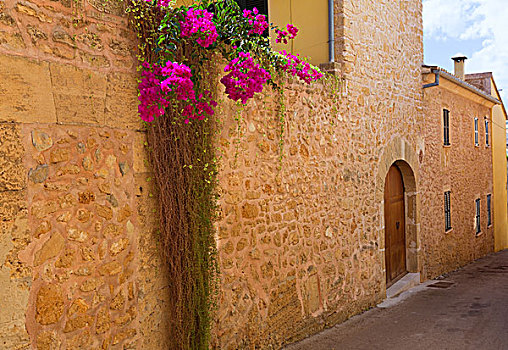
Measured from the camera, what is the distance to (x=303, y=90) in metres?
5.65

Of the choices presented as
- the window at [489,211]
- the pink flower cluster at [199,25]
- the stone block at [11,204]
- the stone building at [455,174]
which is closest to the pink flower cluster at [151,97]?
the pink flower cluster at [199,25]

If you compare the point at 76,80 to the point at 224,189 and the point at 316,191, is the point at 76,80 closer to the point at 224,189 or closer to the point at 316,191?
the point at 224,189

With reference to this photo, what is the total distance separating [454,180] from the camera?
11.9 m

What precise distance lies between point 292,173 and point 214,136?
1.49 metres

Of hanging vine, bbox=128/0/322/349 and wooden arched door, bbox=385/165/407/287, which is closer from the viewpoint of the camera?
hanging vine, bbox=128/0/322/349

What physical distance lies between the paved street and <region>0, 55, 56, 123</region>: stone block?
145 inches

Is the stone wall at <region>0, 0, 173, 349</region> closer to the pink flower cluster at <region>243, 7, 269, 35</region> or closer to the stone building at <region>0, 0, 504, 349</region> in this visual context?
the stone building at <region>0, 0, 504, 349</region>

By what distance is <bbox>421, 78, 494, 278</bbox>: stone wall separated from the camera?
1006 centimetres

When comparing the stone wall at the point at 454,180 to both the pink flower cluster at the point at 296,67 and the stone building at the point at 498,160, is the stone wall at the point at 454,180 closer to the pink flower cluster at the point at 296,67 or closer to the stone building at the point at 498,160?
the stone building at the point at 498,160

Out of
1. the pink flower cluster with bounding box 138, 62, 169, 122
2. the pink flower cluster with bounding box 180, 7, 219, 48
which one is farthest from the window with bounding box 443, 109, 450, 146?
the pink flower cluster with bounding box 138, 62, 169, 122

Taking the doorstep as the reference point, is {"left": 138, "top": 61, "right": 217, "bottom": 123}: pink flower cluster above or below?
above

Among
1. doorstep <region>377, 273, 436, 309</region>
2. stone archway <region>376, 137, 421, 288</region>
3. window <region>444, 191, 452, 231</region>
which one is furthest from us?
window <region>444, 191, 452, 231</region>

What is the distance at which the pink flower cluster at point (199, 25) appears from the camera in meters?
3.56

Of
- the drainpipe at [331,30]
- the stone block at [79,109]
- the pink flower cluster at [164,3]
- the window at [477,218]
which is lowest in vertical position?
the window at [477,218]
